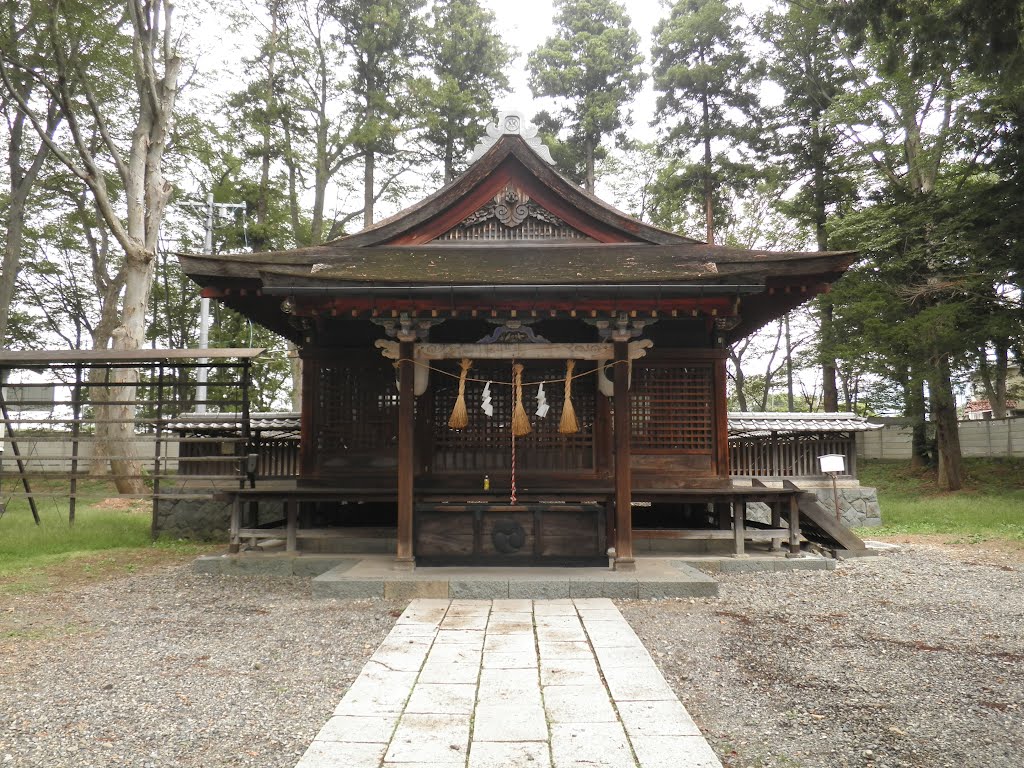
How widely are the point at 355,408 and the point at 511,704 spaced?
6122 millimetres

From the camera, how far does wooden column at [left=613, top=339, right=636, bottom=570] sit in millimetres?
7539

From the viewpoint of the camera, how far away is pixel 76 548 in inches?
406

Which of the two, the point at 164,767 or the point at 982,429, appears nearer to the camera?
the point at 164,767

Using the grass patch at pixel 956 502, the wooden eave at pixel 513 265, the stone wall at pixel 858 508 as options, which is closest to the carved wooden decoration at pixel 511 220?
the wooden eave at pixel 513 265

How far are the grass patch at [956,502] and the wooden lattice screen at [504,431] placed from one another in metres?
7.37

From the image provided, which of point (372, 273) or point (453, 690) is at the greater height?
point (372, 273)

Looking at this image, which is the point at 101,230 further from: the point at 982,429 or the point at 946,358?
the point at 982,429

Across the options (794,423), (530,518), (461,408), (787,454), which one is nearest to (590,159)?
(794,423)

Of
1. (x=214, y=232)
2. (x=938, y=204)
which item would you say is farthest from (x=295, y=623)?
A: (x=214, y=232)

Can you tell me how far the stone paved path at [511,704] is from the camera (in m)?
3.27

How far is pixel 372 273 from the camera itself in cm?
804

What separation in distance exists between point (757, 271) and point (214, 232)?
70.9ft

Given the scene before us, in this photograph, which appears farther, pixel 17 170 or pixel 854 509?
pixel 17 170

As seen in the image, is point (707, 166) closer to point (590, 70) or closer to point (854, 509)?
point (590, 70)
